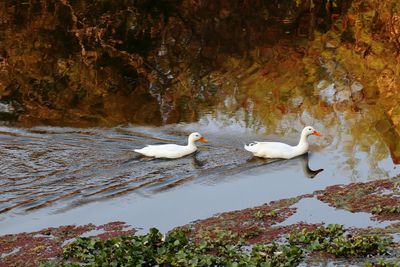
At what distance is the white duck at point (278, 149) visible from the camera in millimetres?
15492

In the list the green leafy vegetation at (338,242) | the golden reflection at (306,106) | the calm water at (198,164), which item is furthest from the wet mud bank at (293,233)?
the golden reflection at (306,106)

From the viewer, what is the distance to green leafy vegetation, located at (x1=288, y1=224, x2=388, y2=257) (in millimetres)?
10367

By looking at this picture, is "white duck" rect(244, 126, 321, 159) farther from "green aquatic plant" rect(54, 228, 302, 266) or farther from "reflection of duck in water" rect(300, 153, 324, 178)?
"green aquatic plant" rect(54, 228, 302, 266)

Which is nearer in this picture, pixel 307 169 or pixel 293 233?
pixel 293 233

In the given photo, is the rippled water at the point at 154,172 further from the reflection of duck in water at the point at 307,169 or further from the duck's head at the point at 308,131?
the duck's head at the point at 308,131

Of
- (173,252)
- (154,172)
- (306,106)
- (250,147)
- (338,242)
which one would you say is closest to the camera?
(338,242)

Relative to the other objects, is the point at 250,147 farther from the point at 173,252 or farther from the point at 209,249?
the point at 173,252

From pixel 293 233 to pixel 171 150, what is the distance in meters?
4.87

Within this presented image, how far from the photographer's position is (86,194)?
1384 centimetres

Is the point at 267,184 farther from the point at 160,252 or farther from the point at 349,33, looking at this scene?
the point at 349,33

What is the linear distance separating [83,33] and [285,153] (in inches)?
412

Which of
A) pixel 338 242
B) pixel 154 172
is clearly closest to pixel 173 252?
pixel 338 242

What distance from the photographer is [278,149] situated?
15531 millimetres

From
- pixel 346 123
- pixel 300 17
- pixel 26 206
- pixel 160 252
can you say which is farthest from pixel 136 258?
pixel 300 17
